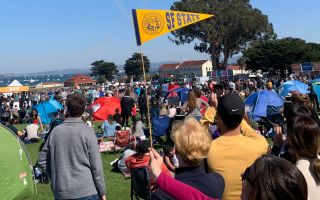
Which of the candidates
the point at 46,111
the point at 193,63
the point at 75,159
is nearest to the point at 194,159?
the point at 75,159

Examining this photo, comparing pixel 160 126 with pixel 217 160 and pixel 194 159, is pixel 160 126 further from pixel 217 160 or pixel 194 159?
pixel 194 159

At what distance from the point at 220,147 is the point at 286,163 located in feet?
3.86

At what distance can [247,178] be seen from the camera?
185 centimetres

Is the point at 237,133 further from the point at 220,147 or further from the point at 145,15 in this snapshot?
the point at 145,15

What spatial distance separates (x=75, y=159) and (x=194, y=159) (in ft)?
5.02

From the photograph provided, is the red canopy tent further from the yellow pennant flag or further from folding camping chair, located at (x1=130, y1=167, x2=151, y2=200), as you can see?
folding camping chair, located at (x1=130, y1=167, x2=151, y2=200)

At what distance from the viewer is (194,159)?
2533mm

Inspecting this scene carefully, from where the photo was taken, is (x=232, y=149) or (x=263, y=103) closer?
(x=232, y=149)

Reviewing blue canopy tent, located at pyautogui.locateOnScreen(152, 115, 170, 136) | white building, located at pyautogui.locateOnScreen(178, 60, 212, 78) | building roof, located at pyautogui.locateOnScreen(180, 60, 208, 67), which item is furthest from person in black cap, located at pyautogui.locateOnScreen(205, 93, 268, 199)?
building roof, located at pyautogui.locateOnScreen(180, 60, 208, 67)

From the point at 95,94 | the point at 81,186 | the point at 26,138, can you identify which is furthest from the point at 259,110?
the point at 95,94

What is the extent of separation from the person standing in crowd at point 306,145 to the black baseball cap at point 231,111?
14.2 inches

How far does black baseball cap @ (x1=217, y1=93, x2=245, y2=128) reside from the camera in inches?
118

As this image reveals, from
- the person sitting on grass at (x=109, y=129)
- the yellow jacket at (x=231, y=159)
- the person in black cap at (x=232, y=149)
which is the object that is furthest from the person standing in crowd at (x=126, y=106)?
the yellow jacket at (x=231, y=159)

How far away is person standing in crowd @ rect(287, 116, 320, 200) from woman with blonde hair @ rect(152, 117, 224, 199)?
1.77ft
